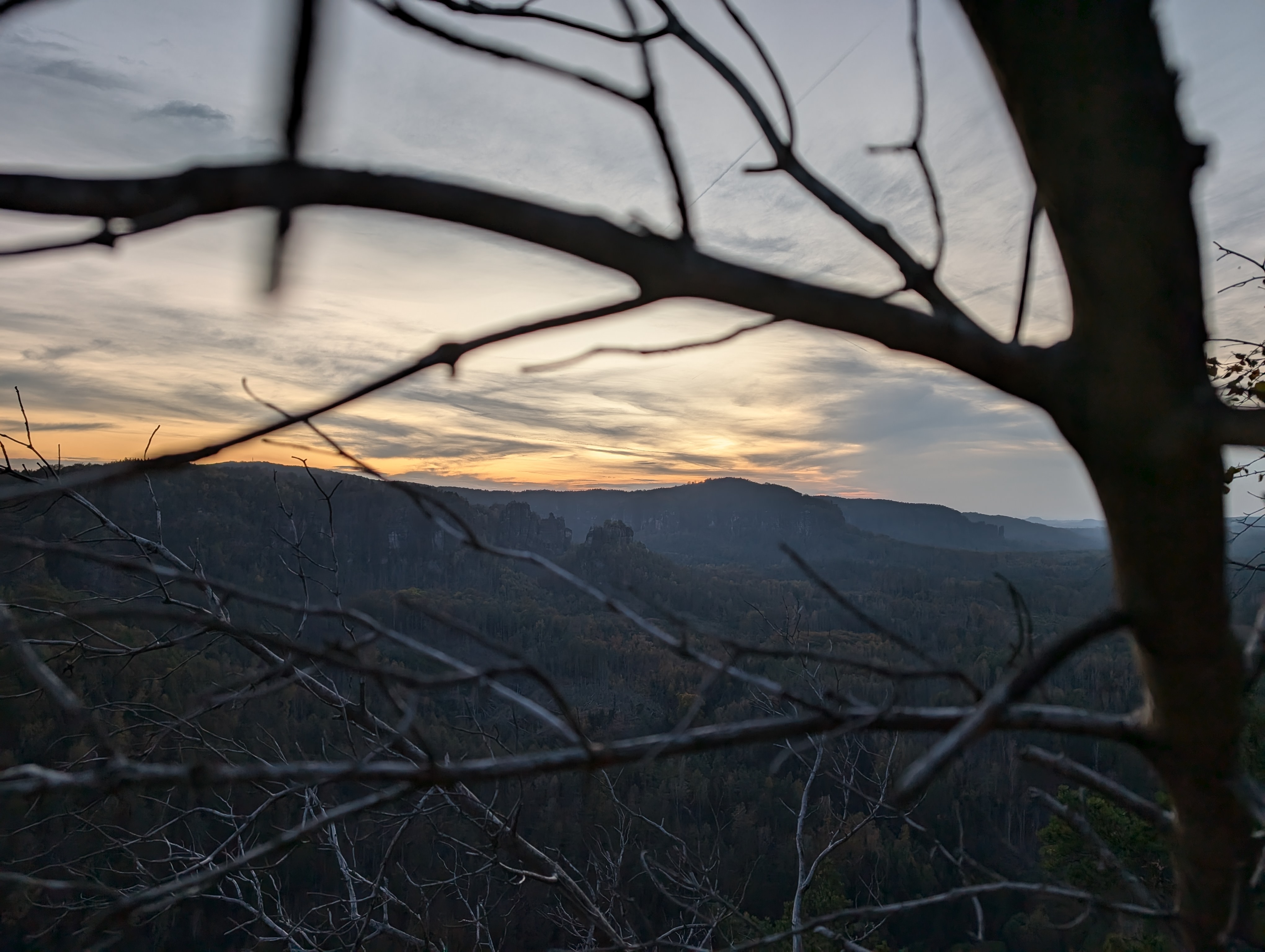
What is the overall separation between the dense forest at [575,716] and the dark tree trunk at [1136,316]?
0.22m

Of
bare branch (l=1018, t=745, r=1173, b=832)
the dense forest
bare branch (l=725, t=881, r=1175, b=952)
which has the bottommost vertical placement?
the dense forest

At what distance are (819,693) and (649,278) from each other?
3971 mm

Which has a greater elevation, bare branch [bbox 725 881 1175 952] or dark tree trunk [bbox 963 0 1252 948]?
dark tree trunk [bbox 963 0 1252 948]

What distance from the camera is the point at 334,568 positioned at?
302 centimetres

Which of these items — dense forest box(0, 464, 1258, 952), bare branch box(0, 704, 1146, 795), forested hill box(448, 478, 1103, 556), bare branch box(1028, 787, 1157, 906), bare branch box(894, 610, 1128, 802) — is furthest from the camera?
forested hill box(448, 478, 1103, 556)

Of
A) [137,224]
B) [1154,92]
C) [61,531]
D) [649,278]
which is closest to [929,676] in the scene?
[649,278]

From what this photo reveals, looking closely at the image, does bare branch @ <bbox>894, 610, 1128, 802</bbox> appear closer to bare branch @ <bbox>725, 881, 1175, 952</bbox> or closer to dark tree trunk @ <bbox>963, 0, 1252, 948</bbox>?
dark tree trunk @ <bbox>963, 0, 1252, 948</bbox>

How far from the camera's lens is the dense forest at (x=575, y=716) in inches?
91.0

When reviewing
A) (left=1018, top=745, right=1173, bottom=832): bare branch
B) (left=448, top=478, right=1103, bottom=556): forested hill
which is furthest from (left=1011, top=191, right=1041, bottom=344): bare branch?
(left=448, top=478, right=1103, bottom=556): forested hill

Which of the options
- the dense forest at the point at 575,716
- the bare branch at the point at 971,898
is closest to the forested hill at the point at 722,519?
the dense forest at the point at 575,716

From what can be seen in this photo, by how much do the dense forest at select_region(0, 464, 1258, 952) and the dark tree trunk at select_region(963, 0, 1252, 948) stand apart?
0.22m

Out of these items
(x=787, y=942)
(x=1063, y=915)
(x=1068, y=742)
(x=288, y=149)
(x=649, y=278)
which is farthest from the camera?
(x=1068, y=742)

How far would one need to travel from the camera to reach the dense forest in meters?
2.31

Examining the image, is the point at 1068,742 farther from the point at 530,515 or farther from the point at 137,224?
the point at 530,515
